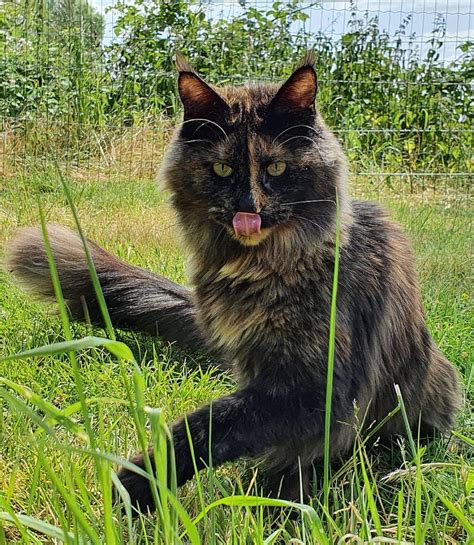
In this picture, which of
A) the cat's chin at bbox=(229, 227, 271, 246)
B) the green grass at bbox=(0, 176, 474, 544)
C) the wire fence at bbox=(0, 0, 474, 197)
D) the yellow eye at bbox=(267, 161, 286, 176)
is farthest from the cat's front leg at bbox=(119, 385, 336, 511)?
the wire fence at bbox=(0, 0, 474, 197)

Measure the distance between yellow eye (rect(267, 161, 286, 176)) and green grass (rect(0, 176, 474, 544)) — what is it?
1.78ft

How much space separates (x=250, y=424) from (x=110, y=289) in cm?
109

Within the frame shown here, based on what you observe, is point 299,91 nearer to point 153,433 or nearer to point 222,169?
point 222,169

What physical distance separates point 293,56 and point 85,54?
2.08m

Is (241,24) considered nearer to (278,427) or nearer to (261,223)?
(261,223)

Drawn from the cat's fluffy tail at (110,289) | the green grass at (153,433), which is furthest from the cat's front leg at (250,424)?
the cat's fluffy tail at (110,289)

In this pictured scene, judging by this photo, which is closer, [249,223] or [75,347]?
[75,347]

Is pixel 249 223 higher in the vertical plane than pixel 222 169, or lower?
lower

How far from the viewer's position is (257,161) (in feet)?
6.66

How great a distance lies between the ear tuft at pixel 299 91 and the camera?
203 centimetres

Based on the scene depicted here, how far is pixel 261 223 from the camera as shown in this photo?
2010 mm

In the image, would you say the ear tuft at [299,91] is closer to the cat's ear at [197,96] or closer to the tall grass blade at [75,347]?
the cat's ear at [197,96]

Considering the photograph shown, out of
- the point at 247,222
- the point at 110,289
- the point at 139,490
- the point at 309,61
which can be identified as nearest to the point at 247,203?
the point at 247,222

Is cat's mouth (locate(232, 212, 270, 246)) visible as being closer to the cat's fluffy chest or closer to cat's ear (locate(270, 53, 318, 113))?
the cat's fluffy chest
